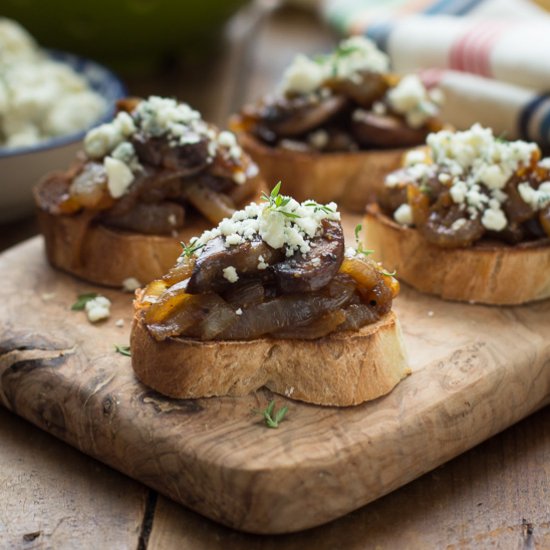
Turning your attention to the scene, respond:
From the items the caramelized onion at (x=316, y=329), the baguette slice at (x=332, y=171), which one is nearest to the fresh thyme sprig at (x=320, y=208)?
the caramelized onion at (x=316, y=329)

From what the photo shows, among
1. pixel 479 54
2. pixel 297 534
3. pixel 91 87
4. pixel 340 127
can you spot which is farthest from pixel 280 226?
pixel 91 87

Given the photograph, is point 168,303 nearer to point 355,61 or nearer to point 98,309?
point 98,309

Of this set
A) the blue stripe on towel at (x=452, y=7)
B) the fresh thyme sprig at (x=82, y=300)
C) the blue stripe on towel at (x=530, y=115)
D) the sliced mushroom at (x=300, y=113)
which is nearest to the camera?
the fresh thyme sprig at (x=82, y=300)

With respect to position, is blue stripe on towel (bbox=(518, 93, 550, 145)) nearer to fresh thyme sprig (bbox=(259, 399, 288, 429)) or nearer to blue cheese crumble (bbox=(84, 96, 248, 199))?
blue cheese crumble (bbox=(84, 96, 248, 199))

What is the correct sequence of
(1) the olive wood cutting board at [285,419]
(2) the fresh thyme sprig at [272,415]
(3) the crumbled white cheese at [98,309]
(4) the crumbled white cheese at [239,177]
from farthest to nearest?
1. (4) the crumbled white cheese at [239,177]
2. (3) the crumbled white cheese at [98,309]
3. (2) the fresh thyme sprig at [272,415]
4. (1) the olive wood cutting board at [285,419]

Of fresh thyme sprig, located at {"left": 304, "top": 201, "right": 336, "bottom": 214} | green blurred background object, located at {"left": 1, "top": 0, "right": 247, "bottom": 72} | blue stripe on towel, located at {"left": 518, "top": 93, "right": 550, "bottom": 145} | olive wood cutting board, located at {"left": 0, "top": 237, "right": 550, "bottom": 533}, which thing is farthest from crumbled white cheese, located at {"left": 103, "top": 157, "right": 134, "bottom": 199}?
green blurred background object, located at {"left": 1, "top": 0, "right": 247, "bottom": 72}

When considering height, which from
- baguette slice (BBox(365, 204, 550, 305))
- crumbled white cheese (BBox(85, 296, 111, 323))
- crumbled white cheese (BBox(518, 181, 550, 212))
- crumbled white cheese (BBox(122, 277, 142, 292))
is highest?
crumbled white cheese (BBox(518, 181, 550, 212))

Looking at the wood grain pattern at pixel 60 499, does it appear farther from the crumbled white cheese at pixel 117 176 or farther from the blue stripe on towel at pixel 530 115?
the blue stripe on towel at pixel 530 115

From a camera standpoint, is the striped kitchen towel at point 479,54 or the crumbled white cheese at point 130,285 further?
the striped kitchen towel at point 479,54
